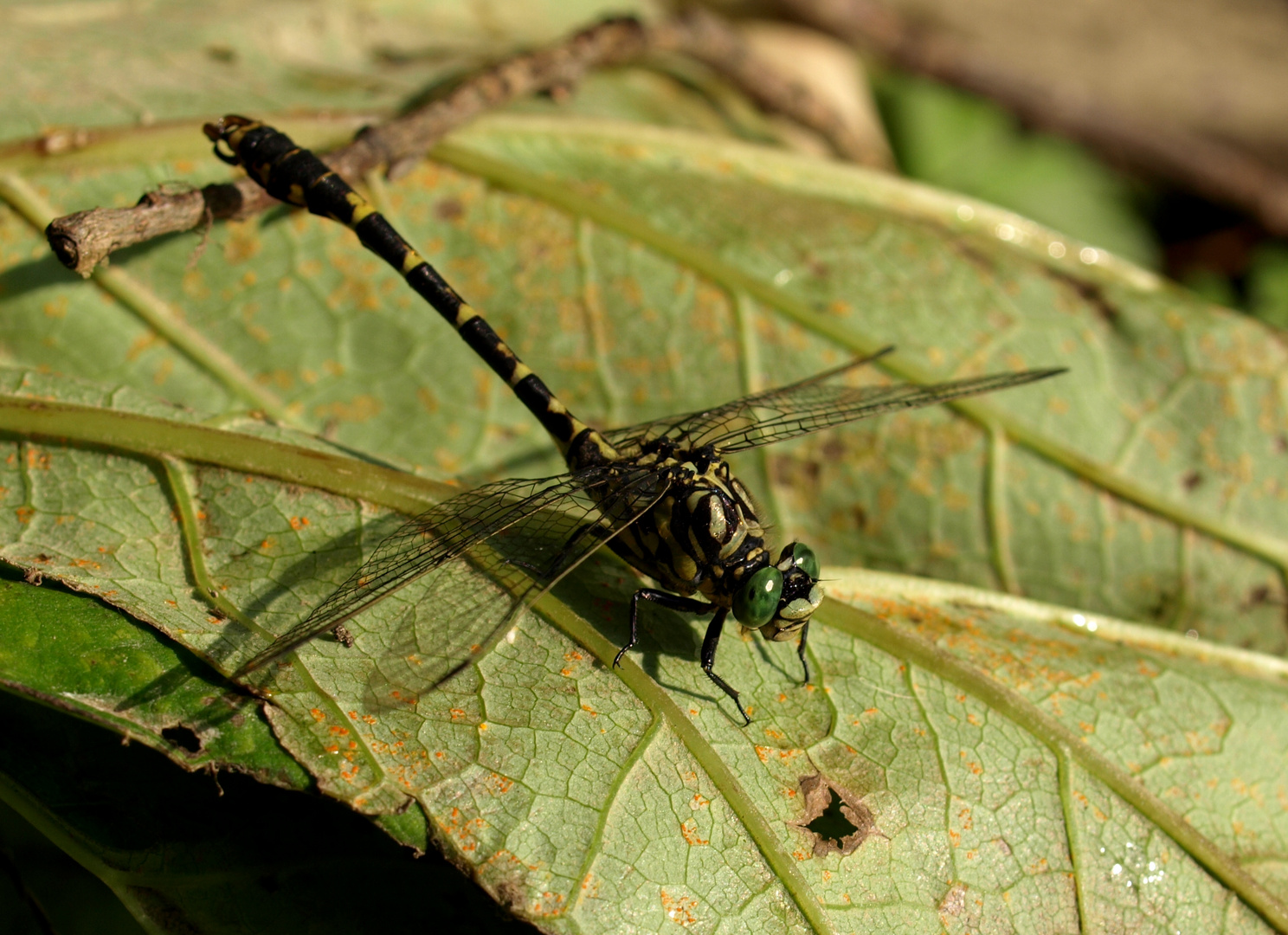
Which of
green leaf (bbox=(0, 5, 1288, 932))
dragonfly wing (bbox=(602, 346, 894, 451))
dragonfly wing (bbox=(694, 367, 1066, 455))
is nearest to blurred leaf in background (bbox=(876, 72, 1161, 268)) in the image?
green leaf (bbox=(0, 5, 1288, 932))

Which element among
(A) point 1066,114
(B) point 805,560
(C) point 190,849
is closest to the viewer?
(C) point 190,849

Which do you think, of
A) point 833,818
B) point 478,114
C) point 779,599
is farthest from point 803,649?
point 478,114

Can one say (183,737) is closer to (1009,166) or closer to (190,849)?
(190,849)

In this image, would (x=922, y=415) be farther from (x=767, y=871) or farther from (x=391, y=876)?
(x=391, y=876)

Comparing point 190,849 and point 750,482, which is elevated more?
point 750,482

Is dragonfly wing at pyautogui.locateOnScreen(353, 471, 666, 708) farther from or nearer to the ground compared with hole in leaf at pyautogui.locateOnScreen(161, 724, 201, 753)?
farther from the ground

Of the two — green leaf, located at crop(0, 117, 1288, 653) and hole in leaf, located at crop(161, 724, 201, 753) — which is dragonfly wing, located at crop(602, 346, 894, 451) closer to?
green leaf, located at crop(0, 117, 1288, 653)
